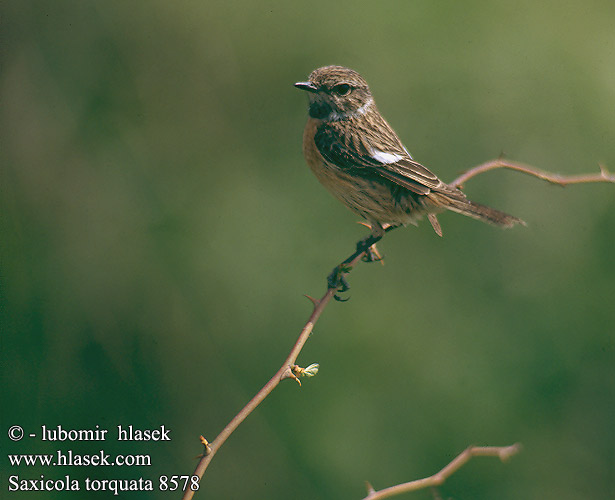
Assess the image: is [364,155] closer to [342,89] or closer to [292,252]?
[342,89]

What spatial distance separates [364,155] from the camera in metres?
4.44

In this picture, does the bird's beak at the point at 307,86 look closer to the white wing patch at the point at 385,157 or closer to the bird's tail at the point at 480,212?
the white wing patch at the point at 385,157

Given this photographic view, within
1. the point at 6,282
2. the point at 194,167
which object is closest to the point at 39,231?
the point at 6,282

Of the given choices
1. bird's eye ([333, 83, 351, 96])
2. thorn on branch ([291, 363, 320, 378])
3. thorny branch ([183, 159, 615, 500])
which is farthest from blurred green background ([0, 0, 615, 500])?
thorn on branch ([291, 363, 320, 378])

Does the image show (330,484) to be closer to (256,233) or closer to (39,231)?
Result: (256,233)

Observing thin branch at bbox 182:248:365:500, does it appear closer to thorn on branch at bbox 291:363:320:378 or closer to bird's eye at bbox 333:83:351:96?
thorn on branch at bbox 291:363:320:378

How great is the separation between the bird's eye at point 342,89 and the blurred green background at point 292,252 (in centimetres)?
145

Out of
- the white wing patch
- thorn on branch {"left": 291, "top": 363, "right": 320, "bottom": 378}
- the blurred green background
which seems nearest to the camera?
thorn on branch {"left": 291, "top": 363, "right": 320, "bottom": 378}

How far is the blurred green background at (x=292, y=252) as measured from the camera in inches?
203

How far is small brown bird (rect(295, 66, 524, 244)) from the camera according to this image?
4309mm

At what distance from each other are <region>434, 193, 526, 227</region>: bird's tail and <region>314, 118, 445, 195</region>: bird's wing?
0.68 ft

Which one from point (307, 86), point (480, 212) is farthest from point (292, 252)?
point (480, 212)

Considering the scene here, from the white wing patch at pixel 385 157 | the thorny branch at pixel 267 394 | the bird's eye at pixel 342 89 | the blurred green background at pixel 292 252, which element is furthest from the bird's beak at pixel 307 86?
the blurred green background at pixel 292 252

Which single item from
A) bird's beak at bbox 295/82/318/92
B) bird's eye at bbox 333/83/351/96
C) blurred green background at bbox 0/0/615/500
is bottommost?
blurred green background at bbox 0/0/615/500
